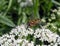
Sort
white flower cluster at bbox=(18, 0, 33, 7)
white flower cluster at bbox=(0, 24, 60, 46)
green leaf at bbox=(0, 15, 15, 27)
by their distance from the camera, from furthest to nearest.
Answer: white flower cluster at bbox=(18, 0, 33, 7) → green leaf at bbox=(0, 15, 15, 27) → white flower cluster at bbox=(0, 24, 60, 46)

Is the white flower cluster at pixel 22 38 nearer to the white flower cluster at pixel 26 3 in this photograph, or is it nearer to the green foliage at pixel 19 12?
the green foliage at pixel 19 12

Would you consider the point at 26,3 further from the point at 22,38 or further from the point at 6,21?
the point at 22,38

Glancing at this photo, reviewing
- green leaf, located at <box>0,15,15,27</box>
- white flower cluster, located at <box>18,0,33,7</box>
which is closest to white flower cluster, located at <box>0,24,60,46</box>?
green leaf, located at <box>0,15,15,27</box>

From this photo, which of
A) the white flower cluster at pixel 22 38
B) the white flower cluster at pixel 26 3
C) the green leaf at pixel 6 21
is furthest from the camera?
the white flower cluster at pixel 26 3

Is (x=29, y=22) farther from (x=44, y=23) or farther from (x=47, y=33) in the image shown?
(x=47, y=33)

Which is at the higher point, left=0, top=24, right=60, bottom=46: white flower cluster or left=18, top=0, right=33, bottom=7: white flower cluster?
left=18, top=0, right=33, bottom=7: white flower cluster

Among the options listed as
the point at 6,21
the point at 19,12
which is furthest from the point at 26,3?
the point at 6,21

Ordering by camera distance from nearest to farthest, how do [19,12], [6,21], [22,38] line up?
[22,38] → [6,21] → [19,12]

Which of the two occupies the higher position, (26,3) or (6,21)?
(26,3)

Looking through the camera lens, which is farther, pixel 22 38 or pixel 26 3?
pixel 26 3

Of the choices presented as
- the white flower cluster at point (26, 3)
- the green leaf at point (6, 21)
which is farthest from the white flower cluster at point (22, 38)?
the white flower cluster at point (26, 3)

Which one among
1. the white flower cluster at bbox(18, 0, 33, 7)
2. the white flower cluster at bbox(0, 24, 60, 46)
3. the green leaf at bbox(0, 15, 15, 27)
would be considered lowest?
the green leaf at bbox(0, 15, 15, 27)

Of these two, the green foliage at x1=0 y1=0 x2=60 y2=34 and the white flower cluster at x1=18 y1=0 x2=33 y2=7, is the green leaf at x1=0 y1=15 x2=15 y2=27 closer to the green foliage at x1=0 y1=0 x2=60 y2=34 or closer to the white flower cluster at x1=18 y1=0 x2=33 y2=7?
the green foliage at x1=0 y1=0 x2=60 y2=34
